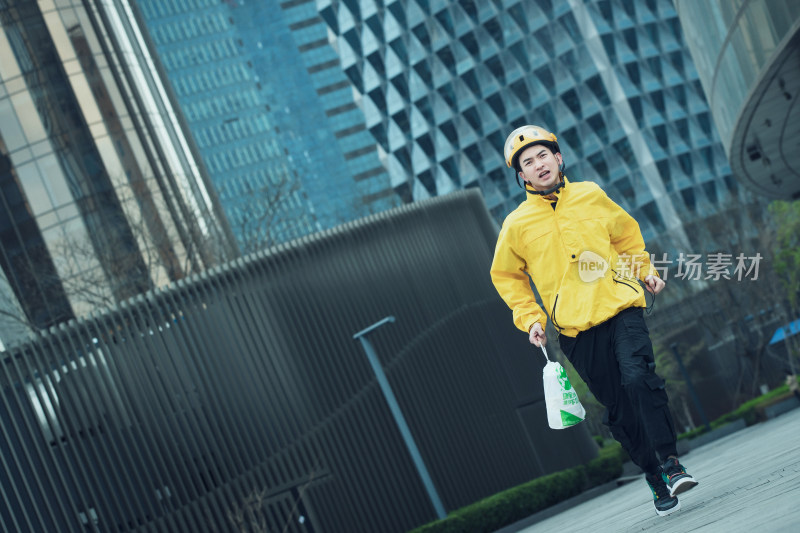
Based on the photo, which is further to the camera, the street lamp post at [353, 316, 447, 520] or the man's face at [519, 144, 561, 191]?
the street lamp post at [353, 316, 447, 520]

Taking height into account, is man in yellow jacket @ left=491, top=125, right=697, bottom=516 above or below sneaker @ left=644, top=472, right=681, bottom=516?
above

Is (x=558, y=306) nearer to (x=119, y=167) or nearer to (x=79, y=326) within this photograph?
(x=79, y=326)

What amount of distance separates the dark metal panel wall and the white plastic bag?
9.21m

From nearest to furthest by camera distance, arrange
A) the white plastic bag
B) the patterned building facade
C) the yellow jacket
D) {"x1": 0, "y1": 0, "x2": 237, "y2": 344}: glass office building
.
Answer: the yellow jacket < the white plastic bag < {"x1": 0, "y1": 0, "x2": 237, "y2": 344}: glass office building < the patterned building facade

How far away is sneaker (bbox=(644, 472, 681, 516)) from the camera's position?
18.8 ft

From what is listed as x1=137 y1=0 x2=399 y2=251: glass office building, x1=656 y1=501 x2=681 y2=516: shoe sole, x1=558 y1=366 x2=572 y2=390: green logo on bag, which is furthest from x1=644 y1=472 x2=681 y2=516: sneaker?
x1=137 y1=0 x2=399 y2=251: glass office building

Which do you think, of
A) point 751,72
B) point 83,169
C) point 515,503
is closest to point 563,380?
point 515,503

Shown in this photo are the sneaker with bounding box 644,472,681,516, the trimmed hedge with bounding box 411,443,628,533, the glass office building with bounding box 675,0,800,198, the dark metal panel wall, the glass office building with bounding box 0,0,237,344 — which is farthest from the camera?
the glass office building with bounding box 0,0,237,344

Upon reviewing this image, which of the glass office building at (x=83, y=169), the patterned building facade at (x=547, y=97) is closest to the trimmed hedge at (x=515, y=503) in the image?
the glass office building at (x=83, y=169)

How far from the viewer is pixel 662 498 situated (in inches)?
228

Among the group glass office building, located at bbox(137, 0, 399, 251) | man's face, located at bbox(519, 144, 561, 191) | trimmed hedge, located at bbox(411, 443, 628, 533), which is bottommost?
trimmed hedge, located at bbox(411, 443, 628, 533)

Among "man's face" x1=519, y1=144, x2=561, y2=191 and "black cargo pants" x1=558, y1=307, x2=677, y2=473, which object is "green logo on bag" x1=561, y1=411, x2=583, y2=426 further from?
"man's face" x1=519, y1=144, x2=561, y2=191

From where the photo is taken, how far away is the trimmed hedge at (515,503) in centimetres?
1647

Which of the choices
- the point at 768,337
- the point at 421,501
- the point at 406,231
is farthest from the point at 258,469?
the point at 768,337
